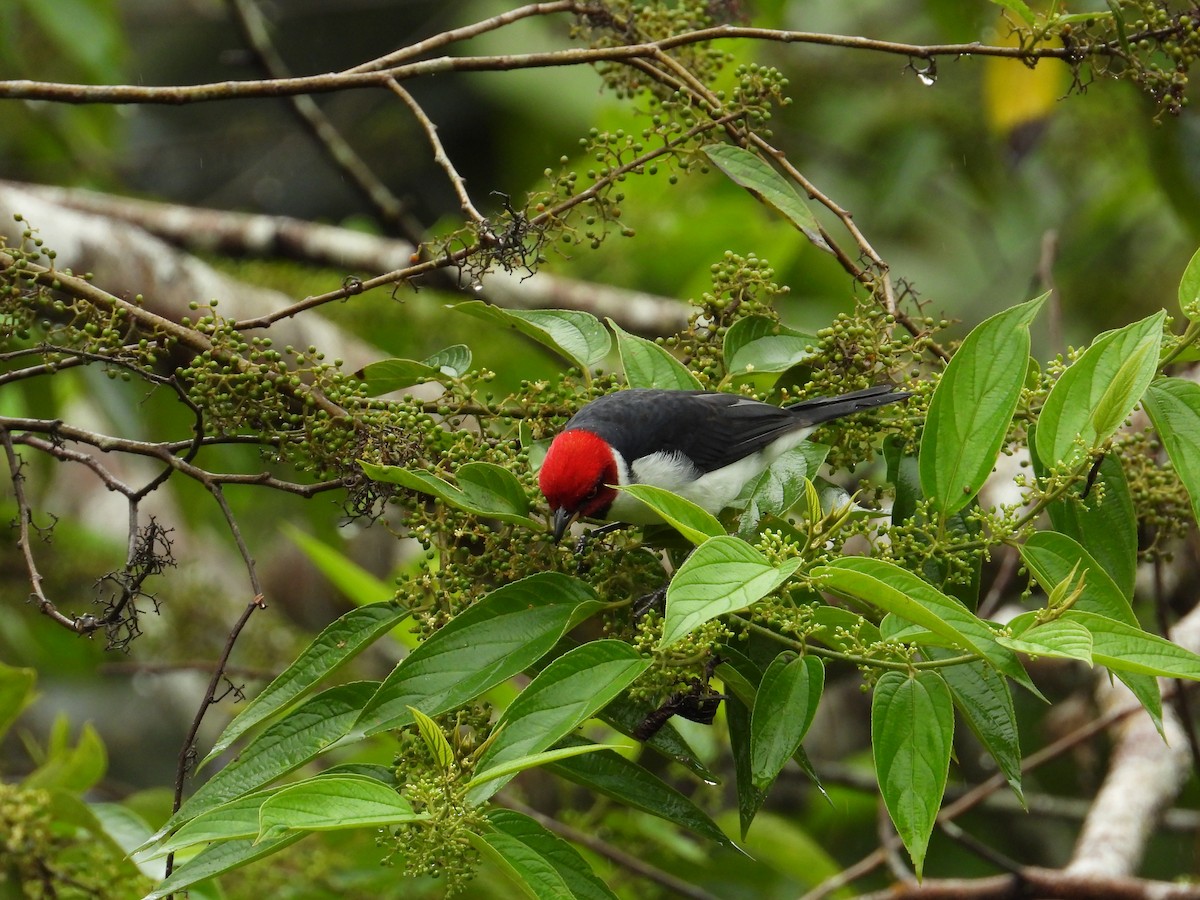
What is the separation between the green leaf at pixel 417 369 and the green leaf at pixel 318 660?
0.45m

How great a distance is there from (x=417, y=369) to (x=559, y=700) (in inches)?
31.7

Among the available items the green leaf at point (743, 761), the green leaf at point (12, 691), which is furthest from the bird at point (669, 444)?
the green leaf at point (12, 691)

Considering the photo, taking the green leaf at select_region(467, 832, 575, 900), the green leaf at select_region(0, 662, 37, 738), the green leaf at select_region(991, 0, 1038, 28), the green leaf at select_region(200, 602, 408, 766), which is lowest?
the green leaf at select_region(467, 832, 575, 900)

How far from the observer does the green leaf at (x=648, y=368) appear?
2.20 metres

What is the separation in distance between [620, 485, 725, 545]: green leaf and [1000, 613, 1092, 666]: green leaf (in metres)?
0.38

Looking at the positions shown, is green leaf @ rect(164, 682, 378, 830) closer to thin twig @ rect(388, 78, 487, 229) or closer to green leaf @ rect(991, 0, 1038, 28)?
thin twig @ rect(388, 78, 487, 229)

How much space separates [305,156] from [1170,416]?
9.63 metres

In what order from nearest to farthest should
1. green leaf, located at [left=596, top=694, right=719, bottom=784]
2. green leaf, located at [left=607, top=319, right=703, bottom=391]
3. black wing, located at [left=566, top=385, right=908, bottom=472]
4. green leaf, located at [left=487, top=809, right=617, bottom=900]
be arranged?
1. green leaf, located at [left=487, top=809, right=617, bottom=900]
2. green leaf, located at [left=596, top=694, right=719, bottom=784]
3. green leaf, located at [left=607, top=319, right=703, bottom=391]
4. black wing, located at [left=566, top=385, right=908, bottom=472]

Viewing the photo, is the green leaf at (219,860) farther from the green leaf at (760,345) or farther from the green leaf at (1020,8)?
the green leaf at (1020,8)

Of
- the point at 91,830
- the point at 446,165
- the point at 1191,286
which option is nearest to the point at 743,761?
the point at 1191,286

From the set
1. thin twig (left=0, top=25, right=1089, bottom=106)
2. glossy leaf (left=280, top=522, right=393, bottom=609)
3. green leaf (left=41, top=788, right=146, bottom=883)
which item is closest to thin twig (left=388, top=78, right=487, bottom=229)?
thin twig (left=0, top=25, right=1089, bottom=106)

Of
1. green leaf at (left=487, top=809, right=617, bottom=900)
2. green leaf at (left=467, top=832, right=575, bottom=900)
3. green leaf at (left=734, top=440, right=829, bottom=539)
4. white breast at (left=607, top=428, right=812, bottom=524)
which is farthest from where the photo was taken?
white breast at (left=607, top=428, right=812, bottom=524)

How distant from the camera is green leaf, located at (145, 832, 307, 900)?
156 cm

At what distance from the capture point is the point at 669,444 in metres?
2.76
